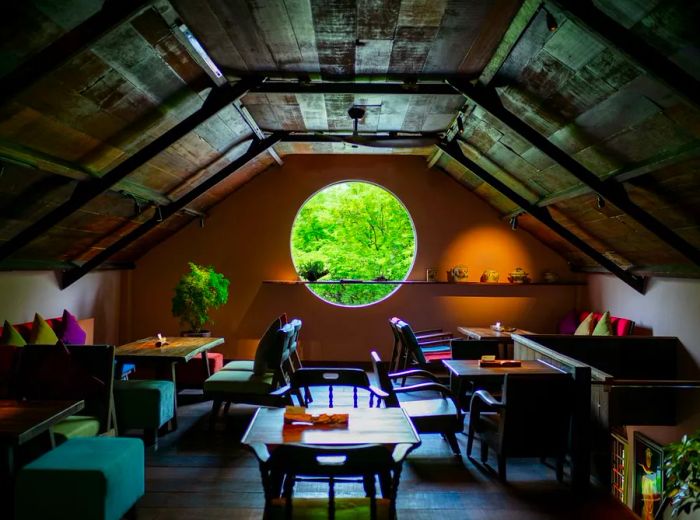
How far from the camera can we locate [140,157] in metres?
5.03

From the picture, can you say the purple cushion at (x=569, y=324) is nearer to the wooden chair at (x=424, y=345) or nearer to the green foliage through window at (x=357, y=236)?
the wooden chair at (x=424, y=345)

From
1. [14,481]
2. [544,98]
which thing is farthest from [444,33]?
[14,481]

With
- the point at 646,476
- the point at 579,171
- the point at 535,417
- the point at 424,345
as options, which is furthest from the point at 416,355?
the point at 646,476

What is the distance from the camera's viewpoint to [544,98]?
4422 mm

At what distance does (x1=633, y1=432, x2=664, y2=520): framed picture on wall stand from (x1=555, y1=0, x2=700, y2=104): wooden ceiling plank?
4.29 metres

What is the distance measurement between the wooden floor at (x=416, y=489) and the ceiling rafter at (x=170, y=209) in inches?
115

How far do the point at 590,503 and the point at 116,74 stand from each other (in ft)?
14.1

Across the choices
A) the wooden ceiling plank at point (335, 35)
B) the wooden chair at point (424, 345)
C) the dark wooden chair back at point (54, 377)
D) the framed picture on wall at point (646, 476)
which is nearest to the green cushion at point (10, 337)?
the dark wooden chair back at point (54, 377)

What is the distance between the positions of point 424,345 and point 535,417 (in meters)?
3.33

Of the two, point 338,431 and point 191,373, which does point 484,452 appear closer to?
point 338,431

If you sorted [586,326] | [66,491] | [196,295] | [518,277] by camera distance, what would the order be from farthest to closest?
[518,277] < [586,326] < [196,295] < [66,491]

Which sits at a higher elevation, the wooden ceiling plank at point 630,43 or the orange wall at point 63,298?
the wooden ceiling plank at point 630,43

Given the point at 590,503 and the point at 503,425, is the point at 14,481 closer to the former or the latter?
the point at 503,425

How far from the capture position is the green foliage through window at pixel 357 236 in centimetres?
1312
